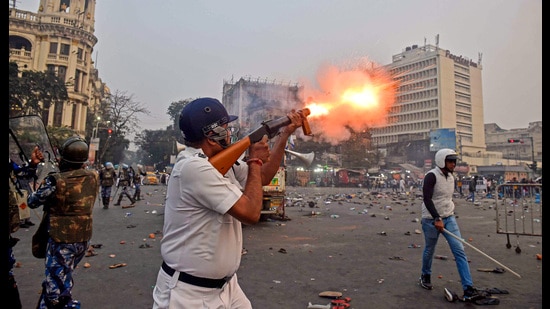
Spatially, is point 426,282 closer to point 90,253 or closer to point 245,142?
point 245,142

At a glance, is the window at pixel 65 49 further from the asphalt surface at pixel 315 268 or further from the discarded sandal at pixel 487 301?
the discarded sandal at pixel 487 301

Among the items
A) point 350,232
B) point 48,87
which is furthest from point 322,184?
point 350,232

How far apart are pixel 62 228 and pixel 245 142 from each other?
2625mm

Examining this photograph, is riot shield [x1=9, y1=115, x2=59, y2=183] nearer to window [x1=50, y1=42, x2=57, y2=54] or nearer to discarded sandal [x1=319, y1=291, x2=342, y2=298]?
discarded sandal [x1=319, y1=291, x2=342, y2=298]

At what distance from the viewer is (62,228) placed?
11.5 feet

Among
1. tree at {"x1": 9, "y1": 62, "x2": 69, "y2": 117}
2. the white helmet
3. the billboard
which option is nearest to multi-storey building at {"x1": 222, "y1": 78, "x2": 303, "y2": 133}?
tree at {"x1": 9, "y1": 62, "x2": 69, "y2": 117}

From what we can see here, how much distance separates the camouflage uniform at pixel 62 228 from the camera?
340 centimetres

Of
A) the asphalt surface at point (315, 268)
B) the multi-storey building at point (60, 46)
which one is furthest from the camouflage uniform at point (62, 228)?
the multi-storey building at point (60, 46)

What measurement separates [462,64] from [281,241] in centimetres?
7720

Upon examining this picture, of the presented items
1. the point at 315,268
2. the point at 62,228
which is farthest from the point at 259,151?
the point at 315,268

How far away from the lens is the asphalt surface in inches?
178

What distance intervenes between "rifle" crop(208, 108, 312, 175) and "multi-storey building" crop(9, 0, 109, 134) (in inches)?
1806

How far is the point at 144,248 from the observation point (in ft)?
24.4

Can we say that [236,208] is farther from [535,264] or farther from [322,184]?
[322,184]
